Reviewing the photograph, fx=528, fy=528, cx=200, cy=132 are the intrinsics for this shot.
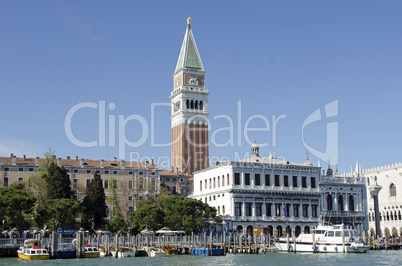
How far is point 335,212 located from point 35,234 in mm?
35350

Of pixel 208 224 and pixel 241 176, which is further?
pixel 241 176

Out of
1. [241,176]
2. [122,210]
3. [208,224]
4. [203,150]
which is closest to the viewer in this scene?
[208,224]

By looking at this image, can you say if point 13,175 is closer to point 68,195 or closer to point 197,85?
point 68,195

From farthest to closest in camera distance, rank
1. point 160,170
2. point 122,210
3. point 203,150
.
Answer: point 203,150 → point 160,170 → point 122,210

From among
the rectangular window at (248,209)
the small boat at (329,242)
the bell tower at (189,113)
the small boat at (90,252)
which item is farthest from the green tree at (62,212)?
the bell tower at (189,113)

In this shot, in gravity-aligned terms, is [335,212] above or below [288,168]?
below

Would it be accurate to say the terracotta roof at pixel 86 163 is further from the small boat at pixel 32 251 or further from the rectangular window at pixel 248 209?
the small boat at pixel 32 251

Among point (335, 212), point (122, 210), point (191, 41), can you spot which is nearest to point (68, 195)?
point (122, 210)

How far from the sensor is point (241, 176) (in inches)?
2344

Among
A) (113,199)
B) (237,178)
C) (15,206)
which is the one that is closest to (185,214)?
(237,178)

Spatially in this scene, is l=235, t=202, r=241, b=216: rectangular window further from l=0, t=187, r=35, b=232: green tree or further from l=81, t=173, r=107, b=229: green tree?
l=0, t=187, r=35, b=232: green tree

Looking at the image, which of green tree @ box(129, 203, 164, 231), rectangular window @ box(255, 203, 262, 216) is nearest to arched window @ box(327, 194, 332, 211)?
rectangular window @ box(255, 203, 262, 216)

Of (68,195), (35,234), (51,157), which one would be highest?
(51,157)

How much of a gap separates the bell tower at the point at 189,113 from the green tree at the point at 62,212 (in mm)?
39483
